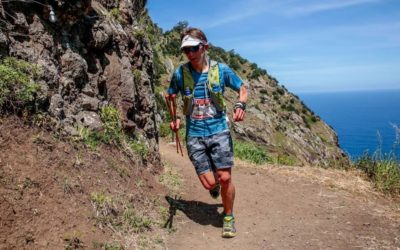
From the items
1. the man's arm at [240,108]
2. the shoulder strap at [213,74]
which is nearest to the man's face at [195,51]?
the shoulder strap at [213,74]

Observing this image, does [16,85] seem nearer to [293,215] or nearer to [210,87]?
[210,87]

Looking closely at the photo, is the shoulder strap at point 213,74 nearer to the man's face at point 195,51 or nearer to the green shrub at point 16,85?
the man's face at point 195,51

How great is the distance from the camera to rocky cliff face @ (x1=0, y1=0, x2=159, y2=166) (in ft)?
19.1

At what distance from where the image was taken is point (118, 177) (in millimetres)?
6078

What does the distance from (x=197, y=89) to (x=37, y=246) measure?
2.65 meters

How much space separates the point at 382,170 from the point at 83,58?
19.6ft

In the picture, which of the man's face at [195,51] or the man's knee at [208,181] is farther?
the man's knee at [208,181]

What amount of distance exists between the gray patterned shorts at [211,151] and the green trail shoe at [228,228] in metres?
0.69

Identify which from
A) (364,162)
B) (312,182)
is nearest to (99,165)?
(312,182)

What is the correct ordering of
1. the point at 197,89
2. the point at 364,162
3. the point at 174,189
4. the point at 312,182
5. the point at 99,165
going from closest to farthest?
the point at 197,89
the point at 99,165
the point at 174,189
the point at 312,182
the point at 364,162

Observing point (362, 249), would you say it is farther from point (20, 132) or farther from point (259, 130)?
point (259, 130)

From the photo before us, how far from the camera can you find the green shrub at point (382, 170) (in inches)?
310

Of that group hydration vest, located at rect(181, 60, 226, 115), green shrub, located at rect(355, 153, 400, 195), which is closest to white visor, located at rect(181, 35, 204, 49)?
hydration vest, located at rect(181, 60, 226, 115)

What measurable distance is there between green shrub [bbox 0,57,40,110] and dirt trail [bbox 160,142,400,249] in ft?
8.15
